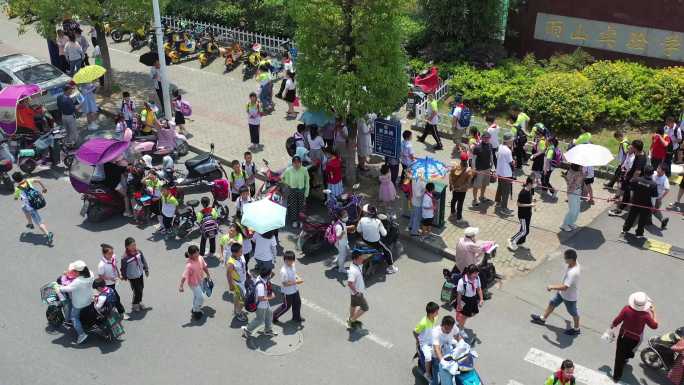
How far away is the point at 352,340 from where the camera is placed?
1112cm

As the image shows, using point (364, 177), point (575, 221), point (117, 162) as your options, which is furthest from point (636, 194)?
point (117, 162)

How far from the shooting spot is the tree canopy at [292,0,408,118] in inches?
555

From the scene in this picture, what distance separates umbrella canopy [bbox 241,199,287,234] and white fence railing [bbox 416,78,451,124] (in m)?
8.37

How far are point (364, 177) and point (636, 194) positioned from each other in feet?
20.3

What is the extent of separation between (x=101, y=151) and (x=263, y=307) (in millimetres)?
5702

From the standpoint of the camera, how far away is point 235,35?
26.1 meters

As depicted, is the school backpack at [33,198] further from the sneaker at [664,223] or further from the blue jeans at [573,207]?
the sneaker at [664,223]

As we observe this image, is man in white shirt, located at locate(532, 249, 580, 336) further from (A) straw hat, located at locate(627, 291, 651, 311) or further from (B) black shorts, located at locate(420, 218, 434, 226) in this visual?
(B) black shorts, located at locate(420, 218, 434, 226)

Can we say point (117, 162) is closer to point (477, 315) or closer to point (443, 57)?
point (477, 315)

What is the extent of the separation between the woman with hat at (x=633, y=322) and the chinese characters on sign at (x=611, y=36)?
12810 mm

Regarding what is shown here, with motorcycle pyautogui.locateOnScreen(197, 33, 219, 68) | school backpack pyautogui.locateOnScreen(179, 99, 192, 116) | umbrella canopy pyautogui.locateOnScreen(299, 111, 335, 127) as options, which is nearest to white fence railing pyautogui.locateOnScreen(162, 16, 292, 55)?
motorcycle pyautogui.locateOnScreen(197, 33, 219, 68)

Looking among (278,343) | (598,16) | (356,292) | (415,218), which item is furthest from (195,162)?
(598,16)

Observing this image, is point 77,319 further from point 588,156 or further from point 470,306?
Answer: point 588,156

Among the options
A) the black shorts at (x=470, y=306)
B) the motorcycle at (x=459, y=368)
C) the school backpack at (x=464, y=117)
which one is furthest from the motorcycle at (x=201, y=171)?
the motorcycle at (x=459, y=368)
